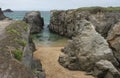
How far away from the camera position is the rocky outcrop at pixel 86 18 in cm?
5501

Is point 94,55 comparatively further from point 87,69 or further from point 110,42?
point 110,42

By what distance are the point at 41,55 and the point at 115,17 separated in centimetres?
2666

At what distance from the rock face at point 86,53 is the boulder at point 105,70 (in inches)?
65.8

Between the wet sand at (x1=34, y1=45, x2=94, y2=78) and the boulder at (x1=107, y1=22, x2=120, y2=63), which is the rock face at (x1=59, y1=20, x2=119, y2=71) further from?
the boulder at (x1=107, y1=22, x2=120, y2=63)

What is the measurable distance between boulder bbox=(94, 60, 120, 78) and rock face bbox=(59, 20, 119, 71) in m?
1.67

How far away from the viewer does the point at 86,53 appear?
27.5 metres

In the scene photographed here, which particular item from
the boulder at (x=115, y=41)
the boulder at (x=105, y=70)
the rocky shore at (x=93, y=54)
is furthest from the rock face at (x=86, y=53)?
the boulder at (x=115, y=41)

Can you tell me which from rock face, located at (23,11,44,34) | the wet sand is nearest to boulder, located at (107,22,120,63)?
the wet sand

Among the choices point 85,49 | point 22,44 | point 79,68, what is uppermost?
point 22,44

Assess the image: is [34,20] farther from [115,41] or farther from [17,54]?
[17,54]

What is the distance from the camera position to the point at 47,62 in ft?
100

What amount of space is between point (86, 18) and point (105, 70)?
34.7m

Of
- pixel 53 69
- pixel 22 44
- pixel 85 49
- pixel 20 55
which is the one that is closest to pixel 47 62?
pixel 53 69

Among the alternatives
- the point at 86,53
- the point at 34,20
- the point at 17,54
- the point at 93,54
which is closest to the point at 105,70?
the point at 93,54
